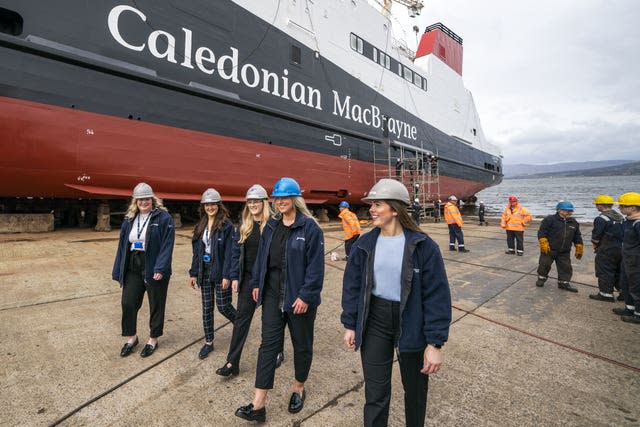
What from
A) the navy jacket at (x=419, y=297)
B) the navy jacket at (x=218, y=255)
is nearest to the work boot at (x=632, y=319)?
the navy jacket at (x=419, y=297)

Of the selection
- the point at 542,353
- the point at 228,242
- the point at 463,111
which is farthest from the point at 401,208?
the point at 463,111

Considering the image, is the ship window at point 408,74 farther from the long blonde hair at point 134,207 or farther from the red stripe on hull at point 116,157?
the long blonde hair at point 134,207

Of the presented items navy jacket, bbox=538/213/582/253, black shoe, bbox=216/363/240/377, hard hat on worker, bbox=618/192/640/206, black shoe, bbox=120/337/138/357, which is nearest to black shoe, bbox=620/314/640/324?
hard hat on worker, bbox=618/192/640/206

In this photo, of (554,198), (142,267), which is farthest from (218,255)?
(554,198)

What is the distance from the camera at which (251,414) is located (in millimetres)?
2035

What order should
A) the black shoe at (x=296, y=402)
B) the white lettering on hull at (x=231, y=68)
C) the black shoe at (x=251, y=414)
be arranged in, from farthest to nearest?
the white lettering on hull at (x=231, y=68) → the black shoe at (x=296, y=402) → the black shoe at (x=251, y=414)

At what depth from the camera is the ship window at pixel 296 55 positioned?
1038 cm

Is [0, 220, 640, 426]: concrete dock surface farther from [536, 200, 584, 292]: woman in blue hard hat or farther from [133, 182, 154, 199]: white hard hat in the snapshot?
[133, 182, 154, 199]: white hard hat

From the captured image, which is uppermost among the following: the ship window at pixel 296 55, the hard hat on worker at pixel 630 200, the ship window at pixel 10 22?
the ship window at pixel 296 55

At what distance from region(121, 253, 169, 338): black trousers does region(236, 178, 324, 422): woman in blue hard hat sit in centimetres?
111

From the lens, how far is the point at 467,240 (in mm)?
10297

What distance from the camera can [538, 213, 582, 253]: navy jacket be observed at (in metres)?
5.14

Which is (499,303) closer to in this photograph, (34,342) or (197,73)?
(34,342)

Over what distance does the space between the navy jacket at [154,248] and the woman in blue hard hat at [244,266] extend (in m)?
0.64
